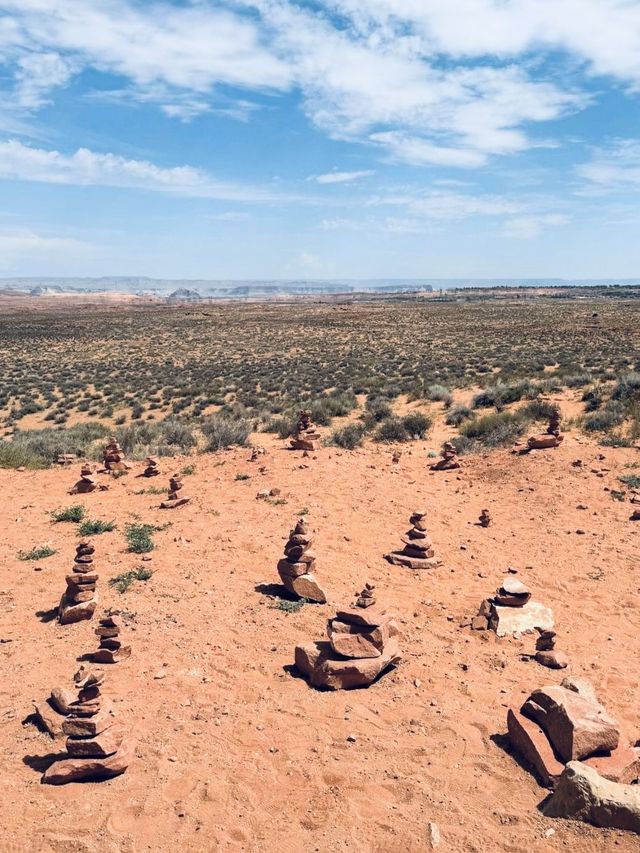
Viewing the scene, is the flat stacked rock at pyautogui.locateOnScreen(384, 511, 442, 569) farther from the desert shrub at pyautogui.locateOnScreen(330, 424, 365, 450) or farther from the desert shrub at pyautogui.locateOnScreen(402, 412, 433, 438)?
the desert shrub at pyautogui.locateOnScreen(402, 412, 433, 438)

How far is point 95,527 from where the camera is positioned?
11.5m

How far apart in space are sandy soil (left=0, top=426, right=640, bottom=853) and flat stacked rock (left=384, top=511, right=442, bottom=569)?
25cm

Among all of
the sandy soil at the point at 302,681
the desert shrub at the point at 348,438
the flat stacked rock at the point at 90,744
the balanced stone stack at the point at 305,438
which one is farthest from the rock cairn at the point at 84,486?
the flat stacked rock at the point at 90,744

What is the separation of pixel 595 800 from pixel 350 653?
287 centimetres

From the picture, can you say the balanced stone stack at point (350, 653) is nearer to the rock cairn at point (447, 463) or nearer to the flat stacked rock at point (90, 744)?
the flat stacked rock at point (90, 744)

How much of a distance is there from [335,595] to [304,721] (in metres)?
2.89

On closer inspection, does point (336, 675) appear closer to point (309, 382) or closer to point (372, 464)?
point (372, 464)

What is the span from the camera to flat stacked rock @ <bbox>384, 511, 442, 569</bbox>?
33.3 feet

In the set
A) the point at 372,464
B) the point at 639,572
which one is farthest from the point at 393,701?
the point at 372,464

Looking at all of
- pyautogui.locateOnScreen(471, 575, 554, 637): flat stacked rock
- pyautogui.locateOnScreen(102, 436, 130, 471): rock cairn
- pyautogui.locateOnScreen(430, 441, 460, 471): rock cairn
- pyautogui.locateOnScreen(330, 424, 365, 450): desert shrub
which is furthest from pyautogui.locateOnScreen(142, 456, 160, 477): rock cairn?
pyautogui.locateOnScreen(471, 575, 554, 637): flat stacked rock

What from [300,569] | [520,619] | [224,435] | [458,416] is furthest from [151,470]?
[458,416]

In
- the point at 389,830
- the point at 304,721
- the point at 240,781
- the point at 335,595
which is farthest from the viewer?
the point at 335,595

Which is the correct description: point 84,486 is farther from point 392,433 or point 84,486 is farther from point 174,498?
point 392,433

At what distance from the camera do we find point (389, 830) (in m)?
4.81
